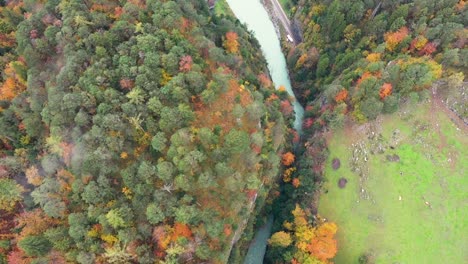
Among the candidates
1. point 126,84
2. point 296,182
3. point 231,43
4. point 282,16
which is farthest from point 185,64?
point 282,16

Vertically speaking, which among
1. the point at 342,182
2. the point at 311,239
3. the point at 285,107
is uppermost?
the point at 285,107

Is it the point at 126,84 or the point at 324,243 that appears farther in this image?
the point at 324,243

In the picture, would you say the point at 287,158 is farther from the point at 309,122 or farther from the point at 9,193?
the point at 9,193

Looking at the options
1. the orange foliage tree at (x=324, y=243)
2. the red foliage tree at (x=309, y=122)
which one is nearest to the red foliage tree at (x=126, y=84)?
the red foliage tree at (x=309, y=122)

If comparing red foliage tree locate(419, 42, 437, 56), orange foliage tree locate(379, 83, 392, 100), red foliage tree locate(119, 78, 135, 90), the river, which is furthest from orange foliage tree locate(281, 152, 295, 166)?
red foliage tree locate(419, 42, 437, 56)

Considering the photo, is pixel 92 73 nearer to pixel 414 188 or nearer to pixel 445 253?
pixel 414 188

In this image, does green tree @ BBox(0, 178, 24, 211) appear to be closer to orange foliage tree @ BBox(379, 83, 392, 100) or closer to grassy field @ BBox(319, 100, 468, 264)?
grassy field @ BBox(319, 100, 468, 264)
